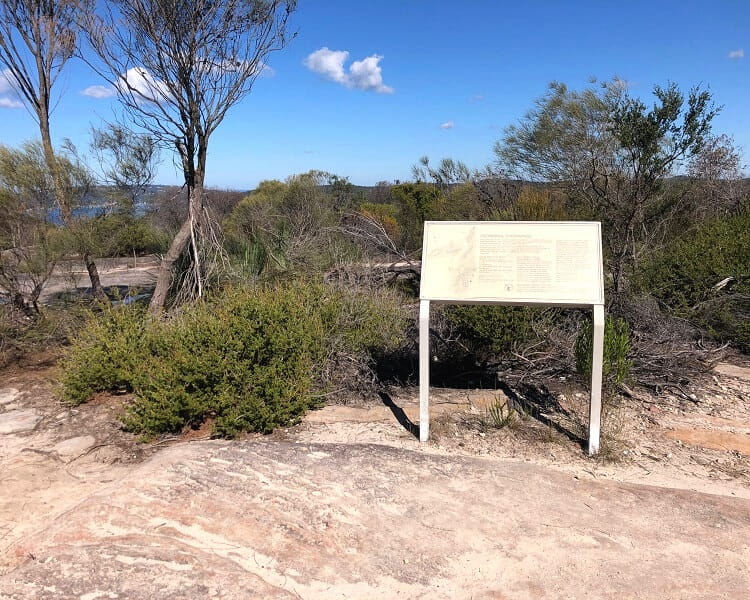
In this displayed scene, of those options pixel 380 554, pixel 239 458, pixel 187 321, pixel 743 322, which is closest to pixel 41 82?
pixel 187 321

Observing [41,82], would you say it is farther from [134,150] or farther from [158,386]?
[158,386]

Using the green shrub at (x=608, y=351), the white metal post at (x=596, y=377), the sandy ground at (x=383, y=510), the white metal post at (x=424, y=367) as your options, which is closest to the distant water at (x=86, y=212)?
the sandy ground at (x=383, y=510)

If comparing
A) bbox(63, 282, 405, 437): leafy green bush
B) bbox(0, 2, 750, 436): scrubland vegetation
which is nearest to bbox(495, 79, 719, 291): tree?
bbox(0, 2, 750, 436): scrubland vegetation

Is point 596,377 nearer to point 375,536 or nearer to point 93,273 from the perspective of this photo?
point 375,536

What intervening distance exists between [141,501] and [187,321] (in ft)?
8.63

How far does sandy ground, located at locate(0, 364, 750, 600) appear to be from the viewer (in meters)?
2.93

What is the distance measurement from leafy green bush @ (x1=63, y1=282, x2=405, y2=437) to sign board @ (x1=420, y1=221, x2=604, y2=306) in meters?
Result: 1.60

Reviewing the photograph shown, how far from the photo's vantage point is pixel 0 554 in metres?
3.24

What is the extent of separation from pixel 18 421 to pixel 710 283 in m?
8.47

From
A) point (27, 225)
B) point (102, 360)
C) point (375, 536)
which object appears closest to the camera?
point (375, 536)

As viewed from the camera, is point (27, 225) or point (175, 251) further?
point (175, 251)

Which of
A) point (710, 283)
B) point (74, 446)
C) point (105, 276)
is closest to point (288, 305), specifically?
point (74, 446)

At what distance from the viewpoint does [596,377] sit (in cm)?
437

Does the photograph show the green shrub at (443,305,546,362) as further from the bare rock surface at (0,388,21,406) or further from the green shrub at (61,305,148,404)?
the bare rock surface at (0,388,21,406)
